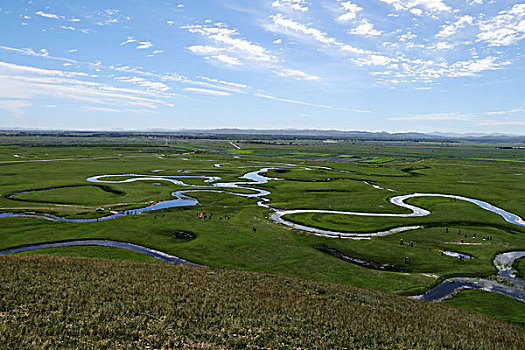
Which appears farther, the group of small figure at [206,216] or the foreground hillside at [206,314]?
the group of small figure at [206,216]

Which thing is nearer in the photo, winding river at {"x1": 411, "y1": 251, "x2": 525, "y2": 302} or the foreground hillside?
the foreground hillside

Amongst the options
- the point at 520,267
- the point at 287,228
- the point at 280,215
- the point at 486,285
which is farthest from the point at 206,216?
the point at 520,267

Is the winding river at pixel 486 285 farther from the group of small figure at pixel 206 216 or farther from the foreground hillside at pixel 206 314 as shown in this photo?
the group of small figure at pixel 206 216

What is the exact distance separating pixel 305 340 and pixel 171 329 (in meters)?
9.01

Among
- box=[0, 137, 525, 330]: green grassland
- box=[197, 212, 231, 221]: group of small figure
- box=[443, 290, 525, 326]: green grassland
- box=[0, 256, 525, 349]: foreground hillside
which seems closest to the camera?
box=[0, 256, 525, 349]: foreground hillside

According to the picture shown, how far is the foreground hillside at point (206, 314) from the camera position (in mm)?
20391

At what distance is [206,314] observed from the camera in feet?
80.4

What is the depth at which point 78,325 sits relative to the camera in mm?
20938

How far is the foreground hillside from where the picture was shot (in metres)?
20.4

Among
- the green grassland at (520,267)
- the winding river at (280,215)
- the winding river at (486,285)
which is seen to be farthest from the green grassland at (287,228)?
the green grassland at (520,267)

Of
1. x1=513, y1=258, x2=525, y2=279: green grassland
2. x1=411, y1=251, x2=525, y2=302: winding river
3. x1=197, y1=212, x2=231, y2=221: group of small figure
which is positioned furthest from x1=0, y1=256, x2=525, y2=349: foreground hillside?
x1=197, y1=212, x2=231, y2=221: group of small figure

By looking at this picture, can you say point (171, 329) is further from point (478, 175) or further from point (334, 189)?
point (478, 175)

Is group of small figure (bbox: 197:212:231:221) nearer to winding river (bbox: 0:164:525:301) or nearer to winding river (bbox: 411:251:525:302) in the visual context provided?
winding river (bbox: 0:164:525:301)

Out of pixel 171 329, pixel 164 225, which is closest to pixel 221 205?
pixel 164 225
